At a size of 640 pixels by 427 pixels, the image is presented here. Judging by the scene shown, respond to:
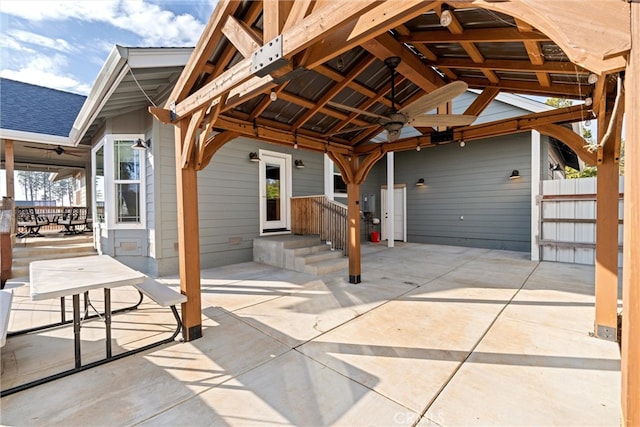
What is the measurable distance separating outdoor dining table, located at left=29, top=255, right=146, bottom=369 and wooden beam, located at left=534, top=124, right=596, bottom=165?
4896 mm

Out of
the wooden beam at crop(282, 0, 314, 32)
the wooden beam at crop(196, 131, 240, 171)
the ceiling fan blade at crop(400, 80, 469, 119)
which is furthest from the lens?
the wooden beam at crop(196, 131, 240, 171)

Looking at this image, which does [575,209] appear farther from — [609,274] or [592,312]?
[609,274]

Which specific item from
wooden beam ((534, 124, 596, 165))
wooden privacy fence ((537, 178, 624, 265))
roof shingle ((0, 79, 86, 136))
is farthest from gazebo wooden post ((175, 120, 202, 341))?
wooden privacy fence ((537, 178, 624, 265))

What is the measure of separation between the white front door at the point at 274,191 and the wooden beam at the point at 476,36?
5.10 m

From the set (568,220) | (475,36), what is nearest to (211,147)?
(475,36)

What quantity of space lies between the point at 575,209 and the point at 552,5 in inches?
295

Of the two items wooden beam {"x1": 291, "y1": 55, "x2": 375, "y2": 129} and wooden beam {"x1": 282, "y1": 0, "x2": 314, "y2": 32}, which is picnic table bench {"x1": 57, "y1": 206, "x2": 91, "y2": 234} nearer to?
wooden beam {"x1": 291, "y1": 55, "x2": 375, "y2": 129}

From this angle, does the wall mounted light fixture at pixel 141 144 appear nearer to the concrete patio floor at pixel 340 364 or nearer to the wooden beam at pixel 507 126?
the concrete patio floor at pixel 340 364

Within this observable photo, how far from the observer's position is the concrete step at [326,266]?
581 cm

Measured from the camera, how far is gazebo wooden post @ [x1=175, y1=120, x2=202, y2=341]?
313 cm

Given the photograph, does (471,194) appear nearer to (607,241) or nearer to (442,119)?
(607,241)

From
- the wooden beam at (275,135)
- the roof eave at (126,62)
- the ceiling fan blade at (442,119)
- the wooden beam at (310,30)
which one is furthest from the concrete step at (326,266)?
the roof eave at (126,62)

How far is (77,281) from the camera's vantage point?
2.49 meters

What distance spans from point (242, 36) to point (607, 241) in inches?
161
